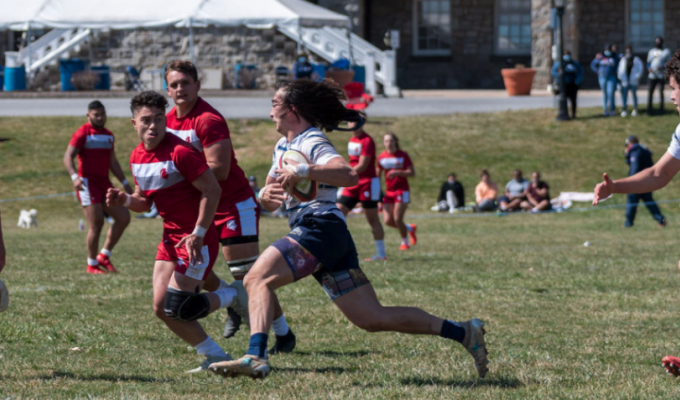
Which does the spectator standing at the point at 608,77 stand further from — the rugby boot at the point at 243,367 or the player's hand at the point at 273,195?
the rugby boot at the point at 243,367

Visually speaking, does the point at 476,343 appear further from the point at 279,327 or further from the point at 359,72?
the point at 359,72

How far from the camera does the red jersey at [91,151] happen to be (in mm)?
11781

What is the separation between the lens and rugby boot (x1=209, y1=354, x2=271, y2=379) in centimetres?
491

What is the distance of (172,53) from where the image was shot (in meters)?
39.3

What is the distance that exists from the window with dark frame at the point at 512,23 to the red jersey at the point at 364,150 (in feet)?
102

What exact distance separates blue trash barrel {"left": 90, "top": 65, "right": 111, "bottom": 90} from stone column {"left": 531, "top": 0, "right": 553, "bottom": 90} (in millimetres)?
17456

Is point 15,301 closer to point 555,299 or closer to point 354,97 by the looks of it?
point 555,299

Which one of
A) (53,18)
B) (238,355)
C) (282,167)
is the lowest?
(238,355)

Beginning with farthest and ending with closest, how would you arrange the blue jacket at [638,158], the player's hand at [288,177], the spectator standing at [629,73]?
the spectator standing at [629,73]
the blue jacket at [638,158]
the player's hand at [288,177]

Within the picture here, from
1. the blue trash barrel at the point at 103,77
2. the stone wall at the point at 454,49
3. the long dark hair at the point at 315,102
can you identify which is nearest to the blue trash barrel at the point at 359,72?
the stone wall at the point at 454,49

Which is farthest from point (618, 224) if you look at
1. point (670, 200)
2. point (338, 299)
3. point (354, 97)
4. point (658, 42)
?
point (338, 299)

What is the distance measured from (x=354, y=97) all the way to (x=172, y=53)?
959 inches

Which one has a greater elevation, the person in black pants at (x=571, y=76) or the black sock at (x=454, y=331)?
the person in black pants at (x=571, y=76)

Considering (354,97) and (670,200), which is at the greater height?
(354,97)
